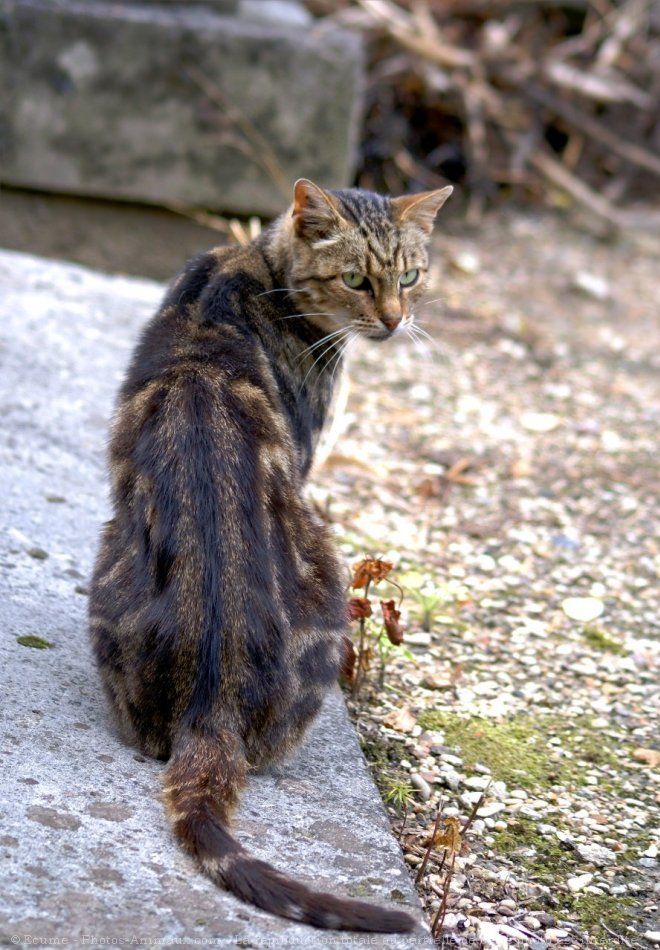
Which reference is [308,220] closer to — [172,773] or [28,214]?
[172,773]

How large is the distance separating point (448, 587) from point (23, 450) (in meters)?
1.39

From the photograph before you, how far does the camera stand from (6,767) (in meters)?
2.30

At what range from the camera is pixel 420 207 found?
11.0ft

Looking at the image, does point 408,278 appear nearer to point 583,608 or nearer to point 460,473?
point 583,608

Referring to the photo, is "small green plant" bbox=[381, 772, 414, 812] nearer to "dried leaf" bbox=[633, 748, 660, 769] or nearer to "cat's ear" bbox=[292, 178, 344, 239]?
"dried leaf" bbox=[633, 748, 660, 769]

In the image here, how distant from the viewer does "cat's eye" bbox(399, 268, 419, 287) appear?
10.8 ft

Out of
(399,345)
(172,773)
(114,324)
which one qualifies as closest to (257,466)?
(172,773)

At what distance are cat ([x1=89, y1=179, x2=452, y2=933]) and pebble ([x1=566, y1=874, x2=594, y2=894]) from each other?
2.23ft

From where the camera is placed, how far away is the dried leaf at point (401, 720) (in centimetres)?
310

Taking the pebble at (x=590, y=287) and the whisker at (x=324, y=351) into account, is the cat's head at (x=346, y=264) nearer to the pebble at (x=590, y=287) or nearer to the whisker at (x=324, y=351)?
the whisker at (x=324, y=351)

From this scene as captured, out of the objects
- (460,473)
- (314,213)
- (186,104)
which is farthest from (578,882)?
(186,104)

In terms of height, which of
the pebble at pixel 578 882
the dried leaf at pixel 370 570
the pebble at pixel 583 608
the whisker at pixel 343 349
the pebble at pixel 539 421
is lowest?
the pebble at pixel 539 421

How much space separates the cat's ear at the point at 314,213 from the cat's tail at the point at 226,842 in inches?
56.0

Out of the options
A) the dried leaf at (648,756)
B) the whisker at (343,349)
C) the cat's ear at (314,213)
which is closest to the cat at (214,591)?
the whisker at (343,349)
